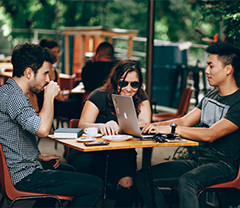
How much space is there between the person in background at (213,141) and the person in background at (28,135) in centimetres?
64

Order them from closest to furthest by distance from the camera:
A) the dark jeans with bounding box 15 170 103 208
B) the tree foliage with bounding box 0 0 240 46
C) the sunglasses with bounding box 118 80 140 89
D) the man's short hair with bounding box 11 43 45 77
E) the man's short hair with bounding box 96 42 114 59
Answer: the dark jeans with bounding box 15 170 103 208
the man's short hair with bounding box 11 43 45 77
the sunglasses with bounding box 118 80 140 89
the man's short hair with bounding box 96 42 114 59
the tree foliage with bounding box 0 0 240 46

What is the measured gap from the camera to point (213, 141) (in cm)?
358

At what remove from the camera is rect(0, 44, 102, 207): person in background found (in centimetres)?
300

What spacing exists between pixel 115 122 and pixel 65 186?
2.63 ft

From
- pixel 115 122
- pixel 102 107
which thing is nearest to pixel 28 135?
pixel 115 122

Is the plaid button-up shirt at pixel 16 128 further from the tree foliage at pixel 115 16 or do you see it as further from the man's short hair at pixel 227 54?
the tree foliage at pixel 115 16

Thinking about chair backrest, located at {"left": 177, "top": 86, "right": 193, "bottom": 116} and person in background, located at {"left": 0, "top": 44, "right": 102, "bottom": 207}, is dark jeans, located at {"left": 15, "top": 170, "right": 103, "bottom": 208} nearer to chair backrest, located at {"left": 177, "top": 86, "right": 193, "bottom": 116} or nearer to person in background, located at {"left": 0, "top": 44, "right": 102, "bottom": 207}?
person in background, located at {"left": 0, "top": 44, "right": 102, "bottom": 207}

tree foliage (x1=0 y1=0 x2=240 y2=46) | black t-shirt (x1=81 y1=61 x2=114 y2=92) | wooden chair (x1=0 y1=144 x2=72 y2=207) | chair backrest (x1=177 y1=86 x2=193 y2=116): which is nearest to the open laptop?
wooden chair (x1=0 y1=144 x2=72 y2=207)

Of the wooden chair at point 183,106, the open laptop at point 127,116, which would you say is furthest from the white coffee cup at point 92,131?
the wooden chair at point 183,106

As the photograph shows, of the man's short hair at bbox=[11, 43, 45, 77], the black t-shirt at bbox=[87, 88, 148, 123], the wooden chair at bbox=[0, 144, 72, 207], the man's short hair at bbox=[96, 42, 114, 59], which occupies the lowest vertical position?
the wooden chair at bbox=[0, 144, 72, 207]

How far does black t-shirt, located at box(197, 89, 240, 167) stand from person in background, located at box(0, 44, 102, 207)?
100cm

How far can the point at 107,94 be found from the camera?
3996 millimetres

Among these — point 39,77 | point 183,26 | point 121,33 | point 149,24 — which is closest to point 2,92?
point 39,77

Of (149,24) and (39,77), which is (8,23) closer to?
(149,24)
